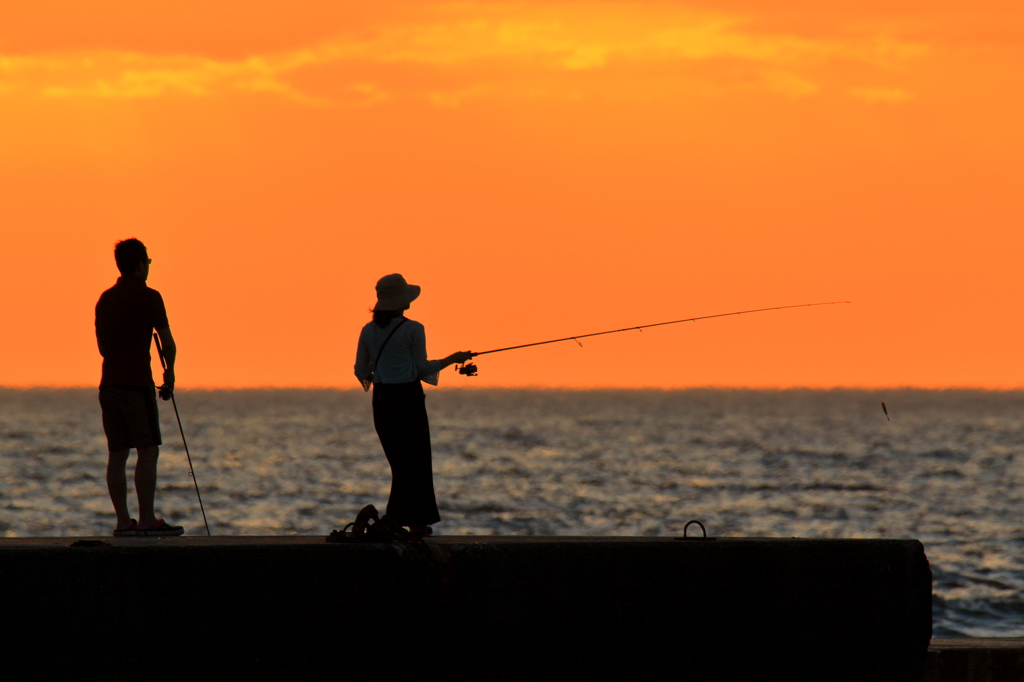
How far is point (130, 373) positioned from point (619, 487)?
3241 cm

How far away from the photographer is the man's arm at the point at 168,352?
7.62 m

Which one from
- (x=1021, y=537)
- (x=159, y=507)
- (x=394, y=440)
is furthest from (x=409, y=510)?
(x=159, y=507)

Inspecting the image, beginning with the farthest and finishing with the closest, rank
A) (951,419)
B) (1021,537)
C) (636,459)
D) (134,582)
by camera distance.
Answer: (951,419) → (636,459) → (1021,537) → (134,582)

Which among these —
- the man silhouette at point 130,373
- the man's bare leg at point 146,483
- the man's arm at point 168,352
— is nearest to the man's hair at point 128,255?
the man silhouette at point 130,373

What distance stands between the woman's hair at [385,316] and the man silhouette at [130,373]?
1163 millimetres

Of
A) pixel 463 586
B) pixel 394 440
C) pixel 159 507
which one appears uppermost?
pixel 394 440

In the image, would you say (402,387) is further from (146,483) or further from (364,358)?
(146,483)

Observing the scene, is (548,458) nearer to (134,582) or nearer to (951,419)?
(134,582)

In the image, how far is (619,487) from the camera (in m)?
39.3

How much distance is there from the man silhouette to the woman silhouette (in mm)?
1144

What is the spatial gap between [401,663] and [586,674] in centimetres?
87

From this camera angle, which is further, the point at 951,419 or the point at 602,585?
the point at 951,419

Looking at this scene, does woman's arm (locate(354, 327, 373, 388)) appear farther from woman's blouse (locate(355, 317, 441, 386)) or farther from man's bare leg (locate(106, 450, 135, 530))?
man's bare leg (locate(106, 450, 135, 530))

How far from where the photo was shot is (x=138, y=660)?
5.79 metres
